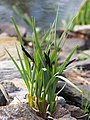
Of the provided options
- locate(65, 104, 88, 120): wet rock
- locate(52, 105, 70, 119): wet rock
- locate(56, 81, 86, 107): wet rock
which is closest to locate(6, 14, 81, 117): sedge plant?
locate(52, 105, 70, 119): wet rock

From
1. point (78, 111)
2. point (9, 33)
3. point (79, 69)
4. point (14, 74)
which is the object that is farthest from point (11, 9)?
point (78, 111)

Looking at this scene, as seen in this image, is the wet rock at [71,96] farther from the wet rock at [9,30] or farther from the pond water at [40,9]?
the pond water at [40,9]

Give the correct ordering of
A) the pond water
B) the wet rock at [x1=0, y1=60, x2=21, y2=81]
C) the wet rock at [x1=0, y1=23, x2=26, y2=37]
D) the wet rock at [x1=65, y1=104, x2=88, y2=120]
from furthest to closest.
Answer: the pond water
the wet rock at [x1=0, y1=23, x2=26, y2=37]
the wet rock at [x1=0, y1=60, x2=21, y2=81]
the wet rock at [x1=65, y1=104, x2=88, y2=120]

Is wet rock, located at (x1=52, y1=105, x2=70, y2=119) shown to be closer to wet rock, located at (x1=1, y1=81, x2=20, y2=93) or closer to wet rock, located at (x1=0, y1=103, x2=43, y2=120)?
wet rock, located at (x1=0, y1=103, x2=43, y2=120)

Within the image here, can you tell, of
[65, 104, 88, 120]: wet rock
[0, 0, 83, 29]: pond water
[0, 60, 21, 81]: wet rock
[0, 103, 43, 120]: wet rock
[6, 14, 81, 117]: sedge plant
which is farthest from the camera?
[0, 0, 83, 29]: pond water

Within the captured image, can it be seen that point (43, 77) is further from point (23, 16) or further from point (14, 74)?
point (23, 16)

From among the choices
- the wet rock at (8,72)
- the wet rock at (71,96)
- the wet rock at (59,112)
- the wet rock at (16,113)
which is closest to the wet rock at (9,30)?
the wet rock at (8,72)

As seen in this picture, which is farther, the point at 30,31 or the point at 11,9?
the point at 11,9
